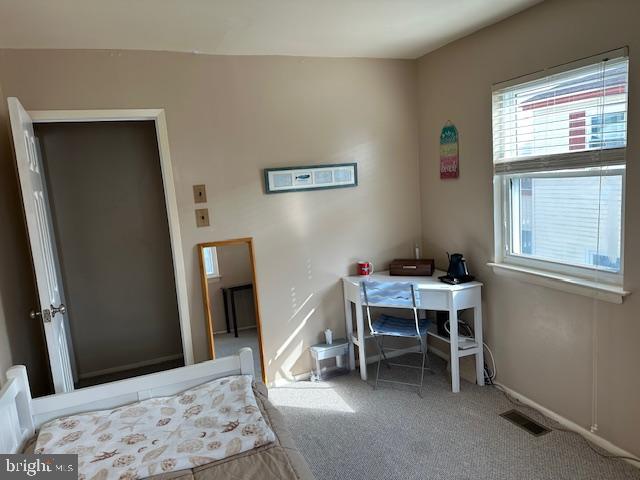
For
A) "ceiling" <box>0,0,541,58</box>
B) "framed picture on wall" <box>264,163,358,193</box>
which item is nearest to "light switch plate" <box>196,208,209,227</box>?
"framed picture on wall" <box>264,163,358,193</box>

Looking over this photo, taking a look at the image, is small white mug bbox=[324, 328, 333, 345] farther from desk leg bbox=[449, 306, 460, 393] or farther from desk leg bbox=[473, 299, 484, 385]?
desk leg bbox=[473, 299, 484, 385]

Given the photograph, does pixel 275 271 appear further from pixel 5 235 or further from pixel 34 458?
pixel 34 458

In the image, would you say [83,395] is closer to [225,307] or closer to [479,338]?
[225,307]

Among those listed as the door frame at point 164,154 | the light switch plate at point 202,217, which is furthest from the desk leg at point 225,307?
the light switch plate at point 202,217

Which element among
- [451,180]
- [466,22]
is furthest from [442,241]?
[466,22]

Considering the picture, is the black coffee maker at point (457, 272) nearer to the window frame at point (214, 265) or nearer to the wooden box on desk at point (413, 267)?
the wooden box on desk at point (413, 267)

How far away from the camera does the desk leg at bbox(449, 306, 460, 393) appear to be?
292cm

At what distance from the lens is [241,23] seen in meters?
2.37

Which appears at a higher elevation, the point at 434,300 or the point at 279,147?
the point at 279,147

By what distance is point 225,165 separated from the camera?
2.98 metres

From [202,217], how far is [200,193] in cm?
16

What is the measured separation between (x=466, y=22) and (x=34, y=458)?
9.86 ft

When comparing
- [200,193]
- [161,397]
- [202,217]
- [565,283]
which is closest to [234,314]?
[202,217]

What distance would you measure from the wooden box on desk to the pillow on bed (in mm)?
1626
